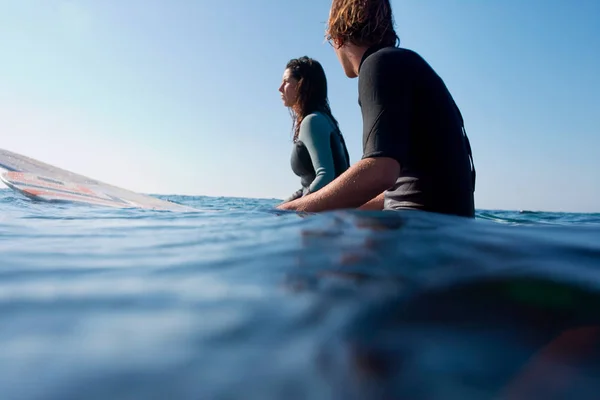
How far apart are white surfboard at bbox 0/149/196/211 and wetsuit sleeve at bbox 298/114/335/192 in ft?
3.98

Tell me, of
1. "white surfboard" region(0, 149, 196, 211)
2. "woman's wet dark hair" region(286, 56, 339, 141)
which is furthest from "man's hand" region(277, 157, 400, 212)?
"woman's wet dark hair" region(286, 56, 339, 141)

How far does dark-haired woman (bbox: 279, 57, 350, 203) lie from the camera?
3373mm

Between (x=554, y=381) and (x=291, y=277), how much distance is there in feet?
1.88

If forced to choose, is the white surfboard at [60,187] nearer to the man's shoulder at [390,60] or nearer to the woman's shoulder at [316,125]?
the woman's shoulder at [316,125]

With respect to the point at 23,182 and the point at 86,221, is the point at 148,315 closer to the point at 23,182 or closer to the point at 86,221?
the point at 86,221

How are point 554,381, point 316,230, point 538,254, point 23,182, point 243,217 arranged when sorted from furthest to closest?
point 23,182, point 243,217, point 316,230, point 538,254, point 554,381

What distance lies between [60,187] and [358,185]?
4483 mm

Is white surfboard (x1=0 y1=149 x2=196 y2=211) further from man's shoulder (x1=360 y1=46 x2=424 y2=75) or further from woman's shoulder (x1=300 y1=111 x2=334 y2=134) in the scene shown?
man's shoulder (x1=360 y1=46 x2=424 y2=75)

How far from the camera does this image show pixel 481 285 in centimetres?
89

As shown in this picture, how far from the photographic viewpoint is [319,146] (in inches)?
133

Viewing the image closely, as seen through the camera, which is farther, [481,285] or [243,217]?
[243,217]

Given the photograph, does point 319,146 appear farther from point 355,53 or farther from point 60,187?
point 60,187

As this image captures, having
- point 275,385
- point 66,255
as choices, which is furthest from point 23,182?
point 275,385

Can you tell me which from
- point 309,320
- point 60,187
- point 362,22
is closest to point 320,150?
point 362,22
